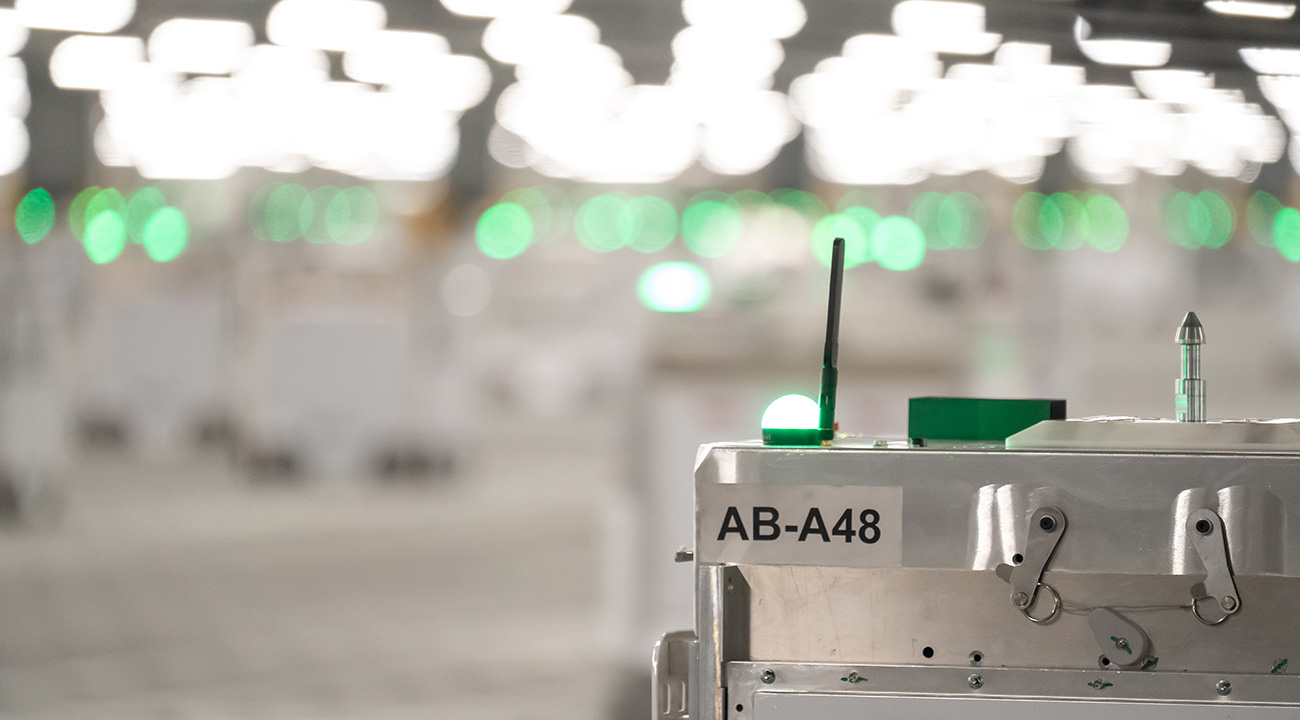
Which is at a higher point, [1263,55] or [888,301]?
[1263,55]

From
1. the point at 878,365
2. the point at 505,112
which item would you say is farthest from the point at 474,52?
the point at 878,365

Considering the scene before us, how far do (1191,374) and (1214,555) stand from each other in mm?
263

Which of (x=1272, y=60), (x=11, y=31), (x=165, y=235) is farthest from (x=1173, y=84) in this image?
(x=165, y=235)

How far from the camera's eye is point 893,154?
7859 millimetres

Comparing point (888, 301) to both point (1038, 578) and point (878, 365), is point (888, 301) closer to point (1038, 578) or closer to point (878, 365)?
point (878, 365)

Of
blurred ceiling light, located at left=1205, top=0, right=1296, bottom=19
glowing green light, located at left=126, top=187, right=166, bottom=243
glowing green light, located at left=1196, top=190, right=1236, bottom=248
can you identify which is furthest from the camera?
→ glowing green light, located at left=126, top=187, right=166, bottom=243

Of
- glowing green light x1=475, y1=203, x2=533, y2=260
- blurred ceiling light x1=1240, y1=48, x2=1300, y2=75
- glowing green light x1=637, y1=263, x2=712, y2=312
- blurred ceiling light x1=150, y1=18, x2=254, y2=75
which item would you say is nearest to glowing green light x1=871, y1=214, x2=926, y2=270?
glowing green light x1=637, y1=263, x2=712, y2=312

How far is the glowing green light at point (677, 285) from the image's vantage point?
5.10 m

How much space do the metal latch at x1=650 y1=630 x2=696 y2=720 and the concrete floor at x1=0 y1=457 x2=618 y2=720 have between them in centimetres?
219

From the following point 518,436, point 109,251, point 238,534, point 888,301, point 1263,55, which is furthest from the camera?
point 518,436

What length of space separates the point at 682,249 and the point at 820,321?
101 inches

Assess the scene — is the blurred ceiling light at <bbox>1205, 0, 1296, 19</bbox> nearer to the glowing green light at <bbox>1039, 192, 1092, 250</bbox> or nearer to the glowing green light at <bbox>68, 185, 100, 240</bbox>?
the glowing green light at <bbox>1039, 192, 1092, 250</bbox>

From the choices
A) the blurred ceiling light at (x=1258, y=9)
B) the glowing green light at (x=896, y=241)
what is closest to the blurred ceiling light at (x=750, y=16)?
the blurred ceiling light at (x=1258, y=9)

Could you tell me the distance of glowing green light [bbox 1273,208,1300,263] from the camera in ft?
24.5
